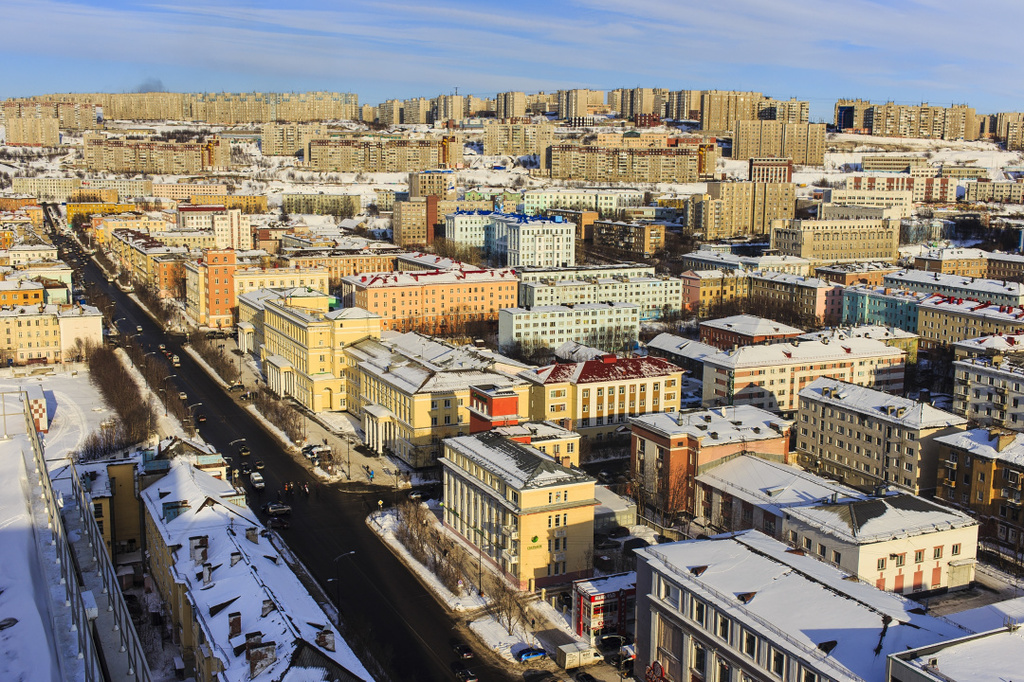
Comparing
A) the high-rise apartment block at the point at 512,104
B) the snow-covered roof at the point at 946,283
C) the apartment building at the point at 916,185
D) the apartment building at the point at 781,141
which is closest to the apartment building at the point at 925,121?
the apartment building at the point at 781,141

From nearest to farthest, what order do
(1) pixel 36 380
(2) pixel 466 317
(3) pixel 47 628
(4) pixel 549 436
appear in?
(3) pixel 47 628
(4) pixel 549 436
(1) pixel 36 380
(2) pixel 466 317

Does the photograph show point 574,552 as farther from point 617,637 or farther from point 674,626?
point 674,626

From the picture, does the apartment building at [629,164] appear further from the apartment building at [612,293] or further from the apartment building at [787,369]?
the apartment building at [787,369]

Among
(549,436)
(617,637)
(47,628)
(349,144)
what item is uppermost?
(349,144)

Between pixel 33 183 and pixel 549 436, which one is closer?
pixel 549 436

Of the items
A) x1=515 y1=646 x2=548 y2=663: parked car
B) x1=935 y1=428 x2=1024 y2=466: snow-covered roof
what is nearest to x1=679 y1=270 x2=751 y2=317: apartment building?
x1=935 y1=428 x2=1024 y2=466: snow-covered roof

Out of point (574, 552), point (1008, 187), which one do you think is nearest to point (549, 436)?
point (574, 552)
